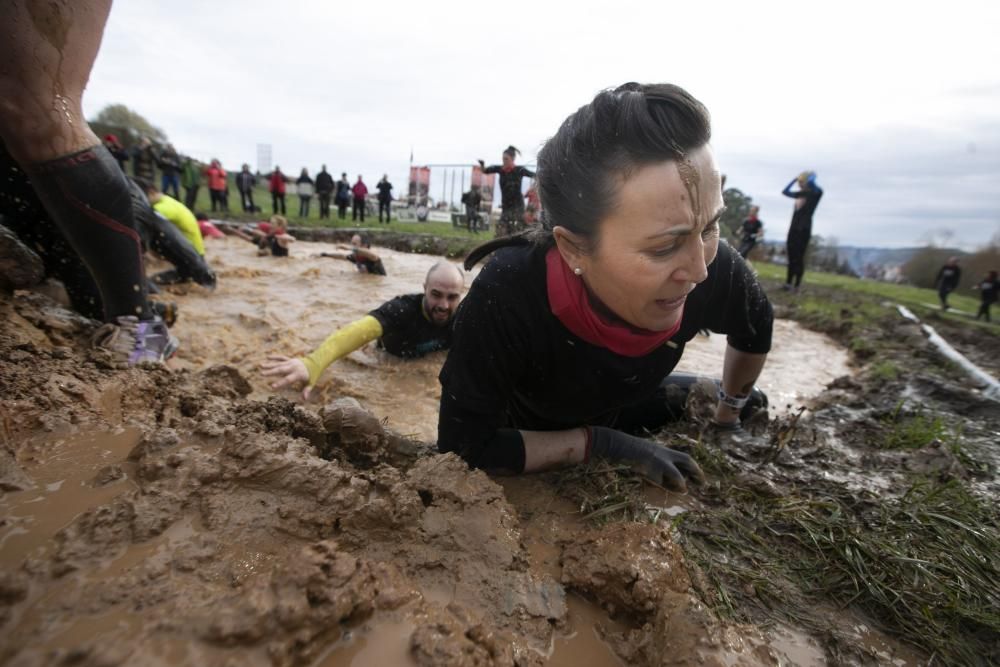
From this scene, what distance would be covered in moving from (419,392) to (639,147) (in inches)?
111

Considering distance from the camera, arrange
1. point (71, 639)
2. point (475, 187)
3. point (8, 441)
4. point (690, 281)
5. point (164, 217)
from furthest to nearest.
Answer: point (475, 187) < point (164, 217) < point (690, 281) < point (8, 441) < point (71, 639)

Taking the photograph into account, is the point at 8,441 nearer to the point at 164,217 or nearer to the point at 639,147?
the point at 639,147

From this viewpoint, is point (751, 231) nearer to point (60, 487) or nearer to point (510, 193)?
point (510, 193)

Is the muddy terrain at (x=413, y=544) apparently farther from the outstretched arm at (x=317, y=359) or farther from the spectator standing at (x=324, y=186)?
the spectator standing at (x=324, y=186)

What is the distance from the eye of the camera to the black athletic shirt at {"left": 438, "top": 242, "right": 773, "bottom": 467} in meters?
1.73

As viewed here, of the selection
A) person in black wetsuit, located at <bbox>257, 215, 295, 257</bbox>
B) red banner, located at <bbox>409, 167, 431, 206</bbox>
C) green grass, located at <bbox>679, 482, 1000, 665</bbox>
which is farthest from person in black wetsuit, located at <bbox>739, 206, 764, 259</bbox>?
red banner, located at <bbox>409, 167, 431, 206</bbox>

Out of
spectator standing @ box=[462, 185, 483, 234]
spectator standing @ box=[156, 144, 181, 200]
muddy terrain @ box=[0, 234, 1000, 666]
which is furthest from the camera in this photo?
spectator standing @ box=[462, 185, 483, 234]

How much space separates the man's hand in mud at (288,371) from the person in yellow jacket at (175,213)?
3.67 metres

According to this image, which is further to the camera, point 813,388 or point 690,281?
point 813,388

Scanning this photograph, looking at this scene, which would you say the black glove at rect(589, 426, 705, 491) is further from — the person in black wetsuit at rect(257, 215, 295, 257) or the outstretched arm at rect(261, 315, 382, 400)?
the person in black wetsuit at rect(257, 215, 295, 257)

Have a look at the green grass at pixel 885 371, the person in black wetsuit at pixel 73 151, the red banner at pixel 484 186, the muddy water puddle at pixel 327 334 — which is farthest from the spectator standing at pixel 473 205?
the person in black wetsuit at pixel 73 151

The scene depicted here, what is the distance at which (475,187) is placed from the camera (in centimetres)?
1923

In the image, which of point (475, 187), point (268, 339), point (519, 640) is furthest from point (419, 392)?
point (475, 187)

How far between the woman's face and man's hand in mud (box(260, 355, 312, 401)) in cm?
219
